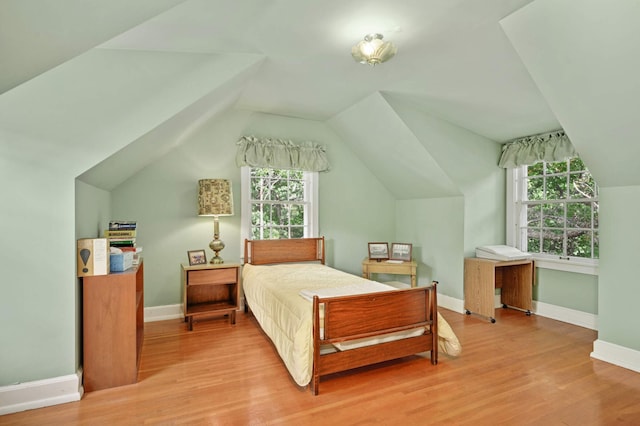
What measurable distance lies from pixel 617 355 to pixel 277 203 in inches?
147

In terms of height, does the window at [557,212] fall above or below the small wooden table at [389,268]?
above

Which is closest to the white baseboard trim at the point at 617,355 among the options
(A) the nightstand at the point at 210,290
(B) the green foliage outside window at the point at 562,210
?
(B) the green foliage outside window at the point at 562,210

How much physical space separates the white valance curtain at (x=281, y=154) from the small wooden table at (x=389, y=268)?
56.6 inches

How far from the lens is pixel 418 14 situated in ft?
7.29

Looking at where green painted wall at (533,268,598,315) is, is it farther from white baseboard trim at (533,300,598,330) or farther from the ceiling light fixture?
the ceiling light fixture

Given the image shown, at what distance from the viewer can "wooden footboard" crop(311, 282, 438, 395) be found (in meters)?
2.39

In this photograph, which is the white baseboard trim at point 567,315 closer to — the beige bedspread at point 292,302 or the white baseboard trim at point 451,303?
the white baseboard trim at point 451,303

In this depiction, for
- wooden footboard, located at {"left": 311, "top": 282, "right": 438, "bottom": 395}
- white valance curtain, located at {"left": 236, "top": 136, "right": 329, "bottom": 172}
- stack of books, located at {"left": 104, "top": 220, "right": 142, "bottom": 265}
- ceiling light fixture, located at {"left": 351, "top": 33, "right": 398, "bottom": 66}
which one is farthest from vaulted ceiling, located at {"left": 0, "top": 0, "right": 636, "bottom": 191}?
wooden footboard, located at {"left": 311, "top": 282, "right": 438, "bottom": 395}

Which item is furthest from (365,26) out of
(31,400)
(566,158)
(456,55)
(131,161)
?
(31,400)

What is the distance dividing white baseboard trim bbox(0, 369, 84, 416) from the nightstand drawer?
1.42 m

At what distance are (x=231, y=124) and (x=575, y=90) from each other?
3.44 meters

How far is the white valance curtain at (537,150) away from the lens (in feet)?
12.6

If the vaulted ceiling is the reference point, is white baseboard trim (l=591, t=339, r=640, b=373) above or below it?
below

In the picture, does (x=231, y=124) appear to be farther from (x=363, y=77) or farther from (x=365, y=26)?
(x=365, y=26)
